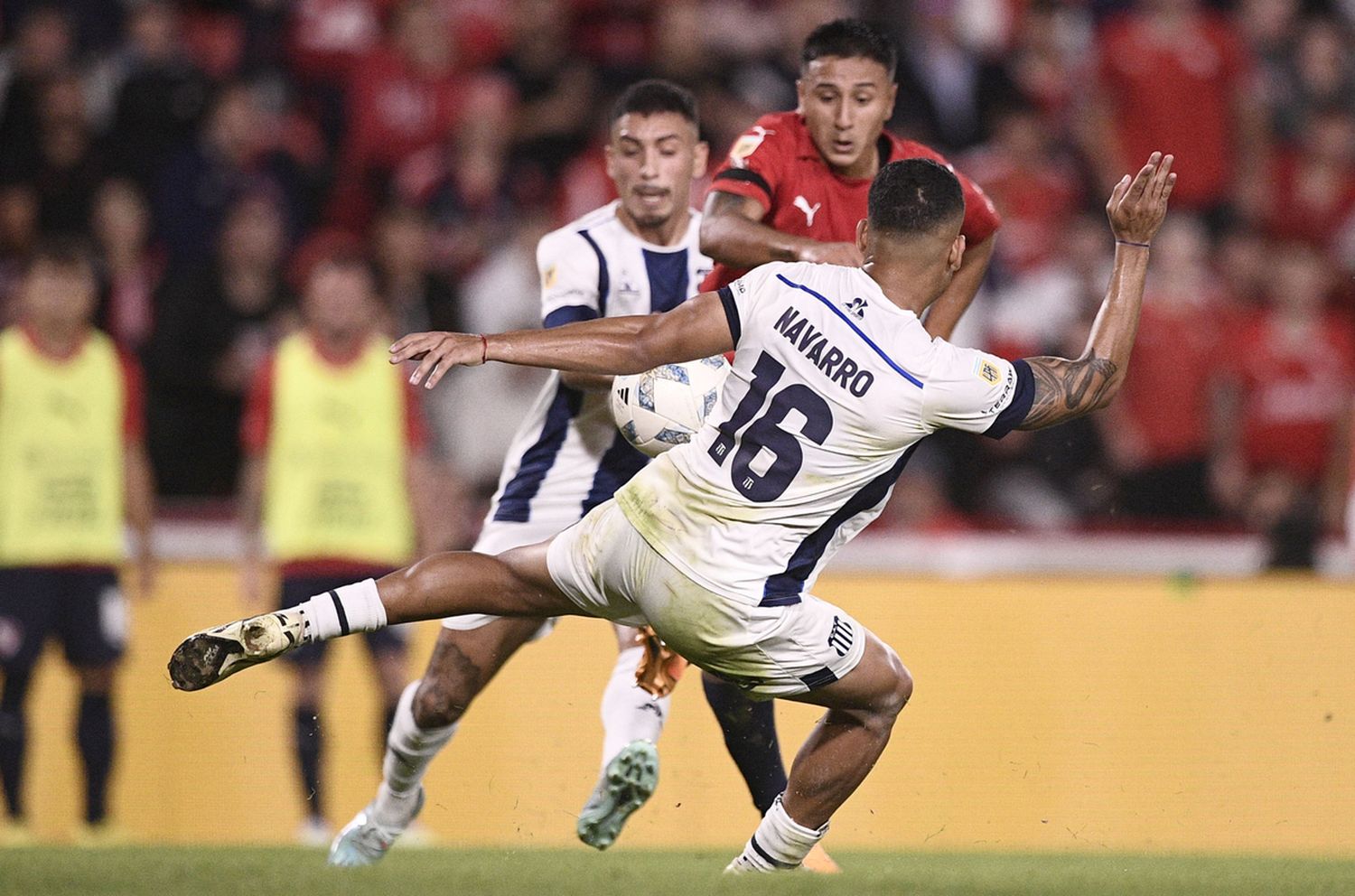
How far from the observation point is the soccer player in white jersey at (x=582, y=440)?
7027 millimetres

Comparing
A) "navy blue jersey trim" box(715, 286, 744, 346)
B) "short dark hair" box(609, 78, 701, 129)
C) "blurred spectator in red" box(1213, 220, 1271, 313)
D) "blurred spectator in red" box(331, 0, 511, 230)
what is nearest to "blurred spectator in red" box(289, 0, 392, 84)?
"blurred spectator in red" box(331, 0, 511, 230)

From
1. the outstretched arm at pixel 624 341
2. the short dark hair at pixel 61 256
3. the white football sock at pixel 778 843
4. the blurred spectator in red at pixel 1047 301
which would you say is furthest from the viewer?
the blurred spectator in red at pixel 1047 301

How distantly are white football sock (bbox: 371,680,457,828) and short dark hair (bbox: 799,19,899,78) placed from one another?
2.71m

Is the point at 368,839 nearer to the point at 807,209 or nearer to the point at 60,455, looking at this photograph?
the point at 807,209

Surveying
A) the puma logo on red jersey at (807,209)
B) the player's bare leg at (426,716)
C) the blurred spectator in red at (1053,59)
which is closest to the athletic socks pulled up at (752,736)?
the player's bare leg at (426,716)

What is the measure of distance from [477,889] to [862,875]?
1.46 metres

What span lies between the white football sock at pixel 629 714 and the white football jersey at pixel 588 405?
2.16 ft

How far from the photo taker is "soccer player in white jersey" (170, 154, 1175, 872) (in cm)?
551

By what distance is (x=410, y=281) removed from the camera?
1127cm

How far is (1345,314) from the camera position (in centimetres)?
1228

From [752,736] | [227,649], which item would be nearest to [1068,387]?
[752,736]

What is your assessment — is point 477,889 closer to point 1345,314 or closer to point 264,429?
point 264,429

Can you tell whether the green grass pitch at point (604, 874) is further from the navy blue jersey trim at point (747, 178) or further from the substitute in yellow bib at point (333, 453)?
the navy blue jersey trim at point (747, 178)

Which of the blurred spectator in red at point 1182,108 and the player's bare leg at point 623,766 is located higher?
the blurred spectator in red at point 1182,108
